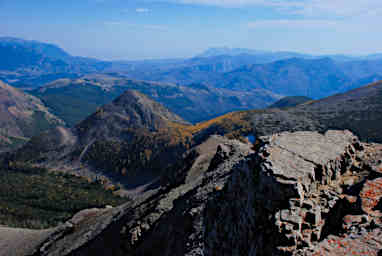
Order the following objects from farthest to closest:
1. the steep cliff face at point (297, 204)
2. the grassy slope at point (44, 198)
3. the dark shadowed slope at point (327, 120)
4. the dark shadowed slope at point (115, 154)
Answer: the dark shadowed slope at point (115, 154), the grassy slope at point (44, 198), the dark shadowed slope at point (327, 120), the steep cliff face at point (297, 204)

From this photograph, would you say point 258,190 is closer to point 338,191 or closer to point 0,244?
point 338,191

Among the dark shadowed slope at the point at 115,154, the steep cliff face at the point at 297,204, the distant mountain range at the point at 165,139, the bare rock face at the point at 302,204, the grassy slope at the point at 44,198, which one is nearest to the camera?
the bare rock face at the point at 302,204

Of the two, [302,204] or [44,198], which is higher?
[302,204]

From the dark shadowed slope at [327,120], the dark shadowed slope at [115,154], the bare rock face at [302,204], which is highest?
the bare rock face at [302,204]

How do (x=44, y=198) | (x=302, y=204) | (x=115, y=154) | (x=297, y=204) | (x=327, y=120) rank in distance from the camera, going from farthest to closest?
(x=115, y=154) → (x=44, y=198) → (x=327, y=120) → (x=302, y=204) → (x=297, y=204)

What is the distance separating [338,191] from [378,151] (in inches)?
303

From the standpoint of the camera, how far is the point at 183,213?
28844 mm

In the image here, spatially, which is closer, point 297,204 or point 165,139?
point 297,204

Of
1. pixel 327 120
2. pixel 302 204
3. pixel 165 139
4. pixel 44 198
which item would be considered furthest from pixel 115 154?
pixel 302 204

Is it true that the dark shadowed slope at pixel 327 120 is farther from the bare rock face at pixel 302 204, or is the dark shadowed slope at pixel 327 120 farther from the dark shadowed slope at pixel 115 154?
the bare rock face at pixel 302 204

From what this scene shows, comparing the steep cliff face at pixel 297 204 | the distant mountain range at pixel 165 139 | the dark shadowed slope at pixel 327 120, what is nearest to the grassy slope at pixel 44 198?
the distant mountain range at pixel 165 139

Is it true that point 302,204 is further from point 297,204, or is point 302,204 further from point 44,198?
point 44,198

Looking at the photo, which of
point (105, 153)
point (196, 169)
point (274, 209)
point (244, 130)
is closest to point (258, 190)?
point (274, 209)

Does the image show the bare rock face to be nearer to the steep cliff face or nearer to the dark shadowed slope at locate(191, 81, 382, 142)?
the steep cliff face
